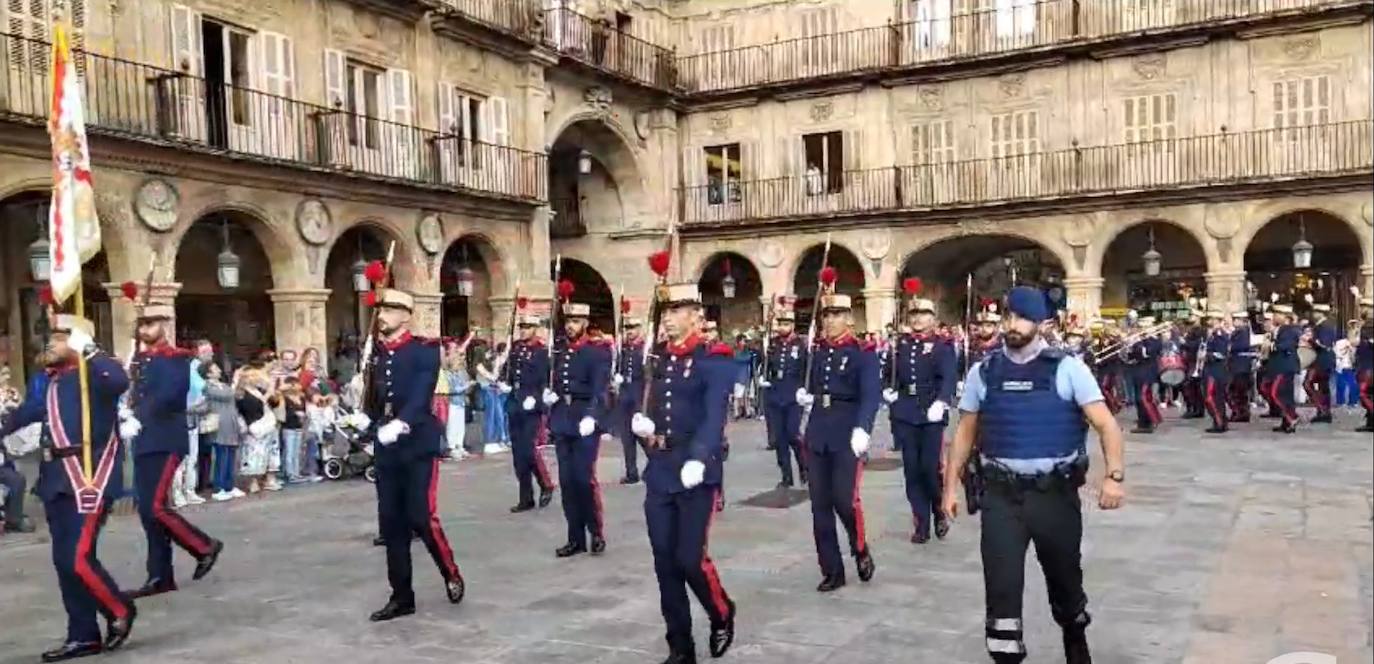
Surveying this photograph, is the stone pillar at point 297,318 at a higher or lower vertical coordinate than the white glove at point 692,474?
higher

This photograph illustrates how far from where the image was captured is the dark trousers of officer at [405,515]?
7055mm

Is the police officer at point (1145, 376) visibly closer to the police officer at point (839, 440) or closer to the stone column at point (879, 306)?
the stone column at point (879, 306)

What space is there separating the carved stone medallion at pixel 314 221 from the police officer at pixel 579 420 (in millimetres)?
9603

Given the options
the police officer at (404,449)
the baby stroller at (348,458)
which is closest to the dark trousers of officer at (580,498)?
the police officer at (404,449)

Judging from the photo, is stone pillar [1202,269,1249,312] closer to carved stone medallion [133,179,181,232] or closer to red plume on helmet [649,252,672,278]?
carved stone medallion [133,179,181,232]

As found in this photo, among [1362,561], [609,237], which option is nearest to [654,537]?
[1362,561]

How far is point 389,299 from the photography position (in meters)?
7.41

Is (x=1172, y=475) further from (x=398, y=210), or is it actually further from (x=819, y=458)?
(x=398, y=210)

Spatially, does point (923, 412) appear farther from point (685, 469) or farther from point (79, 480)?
point (79, 480)

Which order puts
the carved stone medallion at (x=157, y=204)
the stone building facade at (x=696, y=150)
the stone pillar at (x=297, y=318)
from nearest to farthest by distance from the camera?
the carved stone medallion at (x=157, y=204), the stone building facade at (x=696, y=150), the stone pillar at (x=297, y=318)

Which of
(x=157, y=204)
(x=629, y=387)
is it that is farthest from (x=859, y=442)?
(x=157, y=204)

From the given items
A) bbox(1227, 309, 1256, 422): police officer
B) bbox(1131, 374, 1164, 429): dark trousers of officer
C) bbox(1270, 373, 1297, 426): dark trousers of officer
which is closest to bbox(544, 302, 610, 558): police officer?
bbox(1131, 374, 1164, 429): dark trousers of officer

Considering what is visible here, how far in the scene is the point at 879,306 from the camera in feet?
90.4

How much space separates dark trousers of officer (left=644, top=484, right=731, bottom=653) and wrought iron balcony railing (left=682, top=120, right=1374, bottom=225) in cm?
2000
